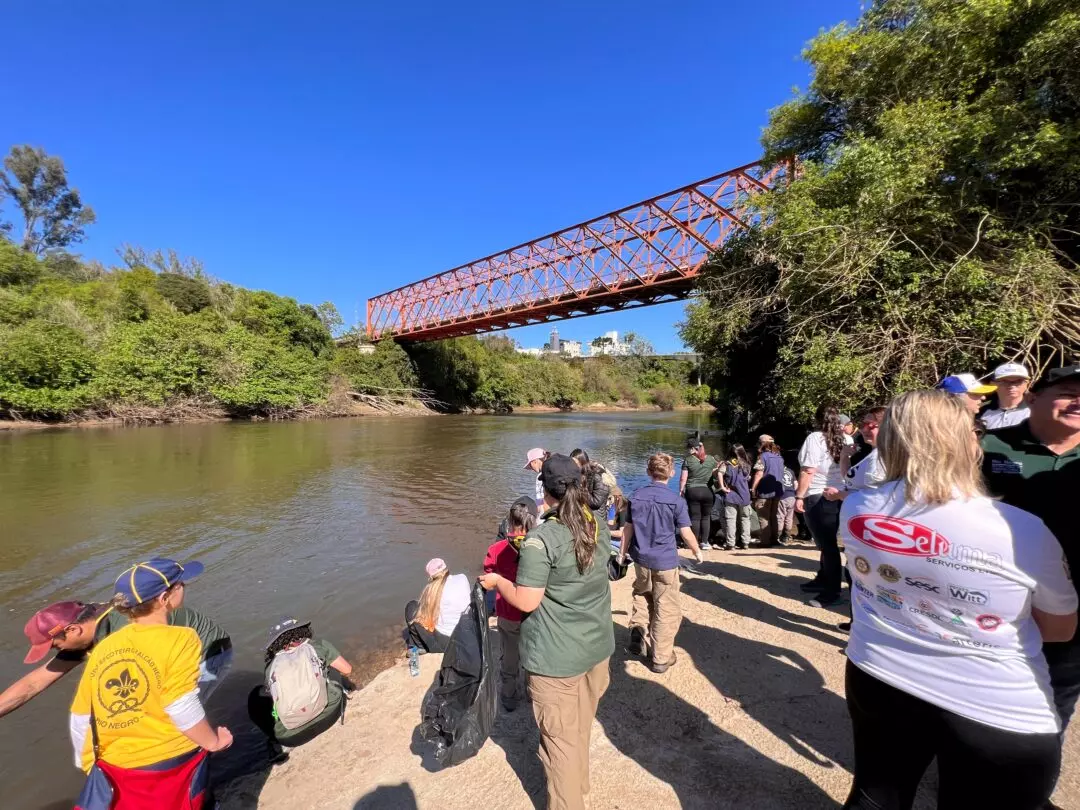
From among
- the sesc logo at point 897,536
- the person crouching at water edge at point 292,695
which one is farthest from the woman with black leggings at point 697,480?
the sesc logo at point 897,536

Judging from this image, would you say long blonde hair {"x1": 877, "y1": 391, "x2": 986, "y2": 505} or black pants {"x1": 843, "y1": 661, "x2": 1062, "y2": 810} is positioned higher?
long blonde hair {"x1": 877, "y1": 391, "x2": 986, "y2": 505}

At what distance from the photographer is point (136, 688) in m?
1.66

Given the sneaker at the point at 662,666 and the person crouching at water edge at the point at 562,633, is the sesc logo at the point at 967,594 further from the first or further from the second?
the sneaker at the point at 662,666

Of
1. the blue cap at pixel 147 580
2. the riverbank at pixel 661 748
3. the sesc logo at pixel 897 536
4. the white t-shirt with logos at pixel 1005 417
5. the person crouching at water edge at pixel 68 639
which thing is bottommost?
the riverbank at pixel 661 748

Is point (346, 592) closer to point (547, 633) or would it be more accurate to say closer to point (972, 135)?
point (547, 633)

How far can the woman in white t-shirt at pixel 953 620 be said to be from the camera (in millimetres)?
1176

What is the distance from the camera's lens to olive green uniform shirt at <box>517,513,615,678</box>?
1.97 metres

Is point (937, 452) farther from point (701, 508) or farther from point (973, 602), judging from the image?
point (701, 508)

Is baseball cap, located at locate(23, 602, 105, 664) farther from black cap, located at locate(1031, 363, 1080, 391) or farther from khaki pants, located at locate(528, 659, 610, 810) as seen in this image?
black cap, located at locate(1031, 363, 1080, 391)

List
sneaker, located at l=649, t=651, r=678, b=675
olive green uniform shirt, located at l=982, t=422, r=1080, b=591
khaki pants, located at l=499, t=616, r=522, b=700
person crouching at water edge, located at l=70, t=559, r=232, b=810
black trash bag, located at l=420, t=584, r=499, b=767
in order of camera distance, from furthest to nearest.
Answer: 1. sneaker, located at l=649, t=651, r=678, b=675
2. khaki pants, located at l=499, t=616, r=522, b=700
3. black trash bag, located at l=420, t=584, r=499, b=767
4. person crouching at water edge, located at l=70, t=559, r=232, b=810
5. olive green uniform shirt, located at l=982, t=422, r=1080, b=591

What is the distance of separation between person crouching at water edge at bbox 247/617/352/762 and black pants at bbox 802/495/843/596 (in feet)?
13.2

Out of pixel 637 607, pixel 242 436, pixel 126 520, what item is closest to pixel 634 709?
pixel 637 607

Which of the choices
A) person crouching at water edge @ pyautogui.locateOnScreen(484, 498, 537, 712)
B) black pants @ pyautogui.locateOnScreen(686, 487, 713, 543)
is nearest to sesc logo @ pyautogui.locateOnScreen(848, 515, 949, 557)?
person crouching at water edge @ pyautogui.locateOnScreen(484, 498, 537, 712)

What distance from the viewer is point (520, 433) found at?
91.2 feet
